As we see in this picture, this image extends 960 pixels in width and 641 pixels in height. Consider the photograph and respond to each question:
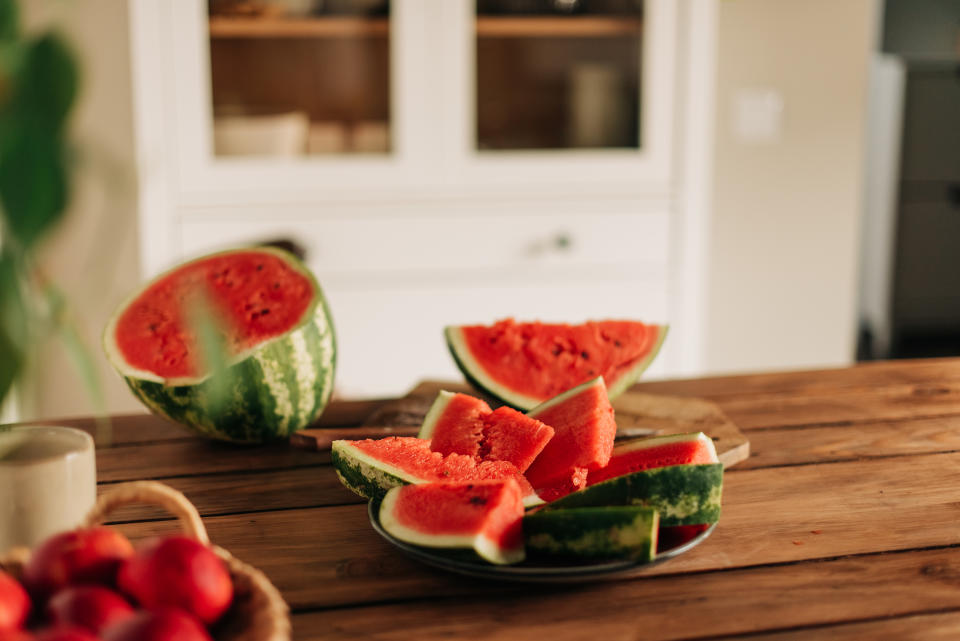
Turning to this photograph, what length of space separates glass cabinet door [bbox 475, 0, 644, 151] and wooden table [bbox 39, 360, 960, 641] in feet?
5.31

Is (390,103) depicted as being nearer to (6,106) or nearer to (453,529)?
(453,529)

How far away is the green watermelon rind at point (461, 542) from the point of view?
2.56 feet

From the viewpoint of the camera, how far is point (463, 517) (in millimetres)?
814

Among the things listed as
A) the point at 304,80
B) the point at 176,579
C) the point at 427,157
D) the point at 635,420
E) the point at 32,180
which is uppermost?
the point at 304,80

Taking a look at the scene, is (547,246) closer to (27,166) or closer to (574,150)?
(574,150)

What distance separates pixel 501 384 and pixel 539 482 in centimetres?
38

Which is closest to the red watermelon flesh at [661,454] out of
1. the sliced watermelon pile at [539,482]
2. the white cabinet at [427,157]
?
the sliced watermelon pile at [539,482]

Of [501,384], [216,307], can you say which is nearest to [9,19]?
[216,307]

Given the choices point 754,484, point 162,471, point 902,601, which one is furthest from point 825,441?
point 162,471

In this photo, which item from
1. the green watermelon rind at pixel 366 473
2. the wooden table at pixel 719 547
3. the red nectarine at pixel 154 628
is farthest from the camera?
the green watermelon rind at pixel 366 473

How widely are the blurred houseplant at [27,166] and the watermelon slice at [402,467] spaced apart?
2.17ft

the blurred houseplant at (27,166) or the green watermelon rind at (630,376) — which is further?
the green watermelon rind at (630,376)

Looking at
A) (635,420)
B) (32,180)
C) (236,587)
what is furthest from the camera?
(635,420)

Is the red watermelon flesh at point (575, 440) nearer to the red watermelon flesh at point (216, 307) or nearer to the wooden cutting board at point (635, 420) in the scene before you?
the wooden cutting board at point (635, 420)
